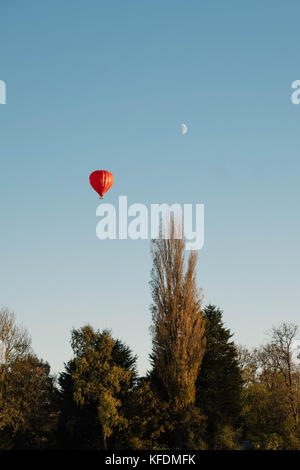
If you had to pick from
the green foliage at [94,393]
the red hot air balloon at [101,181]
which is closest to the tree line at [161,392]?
the green foliage at [94,393]

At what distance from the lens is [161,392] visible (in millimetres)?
33281

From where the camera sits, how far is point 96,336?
111 feet

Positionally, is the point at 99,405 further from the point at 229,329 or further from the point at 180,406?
the point at 229,329

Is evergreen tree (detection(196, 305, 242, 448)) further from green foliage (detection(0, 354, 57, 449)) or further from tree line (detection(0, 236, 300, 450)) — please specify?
green foliage (detection(0, 354, 57, 449))

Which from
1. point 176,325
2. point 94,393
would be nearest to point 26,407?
point 94,393

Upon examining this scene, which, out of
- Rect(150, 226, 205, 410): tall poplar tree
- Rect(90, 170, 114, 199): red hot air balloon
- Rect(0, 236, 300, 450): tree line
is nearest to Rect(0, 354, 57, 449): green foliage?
Rect(0, 236, 300, 450): tree line

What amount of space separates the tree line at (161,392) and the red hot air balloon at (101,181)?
7.59 m

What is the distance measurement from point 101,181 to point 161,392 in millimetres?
13798

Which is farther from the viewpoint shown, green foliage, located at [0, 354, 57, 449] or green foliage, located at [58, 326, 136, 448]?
green foliage, located at [0, 354, 57, 449]

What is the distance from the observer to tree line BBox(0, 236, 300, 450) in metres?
31.5

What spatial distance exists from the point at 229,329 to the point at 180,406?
7.97 metres

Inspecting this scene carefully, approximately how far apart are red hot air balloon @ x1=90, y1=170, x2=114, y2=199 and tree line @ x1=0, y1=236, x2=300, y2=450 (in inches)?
299
